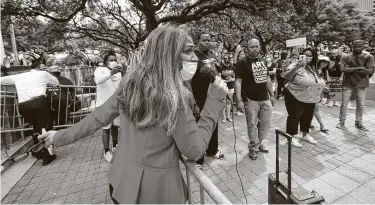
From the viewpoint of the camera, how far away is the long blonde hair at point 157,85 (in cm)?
136

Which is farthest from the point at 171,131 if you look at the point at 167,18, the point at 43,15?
the point at 43,15

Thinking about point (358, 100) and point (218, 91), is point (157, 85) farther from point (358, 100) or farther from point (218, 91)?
point (358, 100)

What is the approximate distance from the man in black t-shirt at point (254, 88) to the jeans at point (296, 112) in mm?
818

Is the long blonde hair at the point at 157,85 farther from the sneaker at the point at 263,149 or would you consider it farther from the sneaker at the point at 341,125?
the sneaker at the point at 341,125

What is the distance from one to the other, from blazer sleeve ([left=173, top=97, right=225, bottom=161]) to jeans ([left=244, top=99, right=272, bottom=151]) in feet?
10.4

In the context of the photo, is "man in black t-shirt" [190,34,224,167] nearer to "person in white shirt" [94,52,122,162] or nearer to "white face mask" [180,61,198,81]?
"person in white shirt" [94,52,122,162]

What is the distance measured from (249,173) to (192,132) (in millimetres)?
3033

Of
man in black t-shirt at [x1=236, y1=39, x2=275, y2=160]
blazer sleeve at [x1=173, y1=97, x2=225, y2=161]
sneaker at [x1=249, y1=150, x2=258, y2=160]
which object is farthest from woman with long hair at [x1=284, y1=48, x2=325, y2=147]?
blazer sleeve at [x1=173, y1=97, x2=225, y2=161]

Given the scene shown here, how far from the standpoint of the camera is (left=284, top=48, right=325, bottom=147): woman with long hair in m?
5.04

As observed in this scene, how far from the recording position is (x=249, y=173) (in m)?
4.10

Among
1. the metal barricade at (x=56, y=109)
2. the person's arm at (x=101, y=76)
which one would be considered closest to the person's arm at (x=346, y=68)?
the person's arm at (x=101, y=76)

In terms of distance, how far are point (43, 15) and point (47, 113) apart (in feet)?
30.1

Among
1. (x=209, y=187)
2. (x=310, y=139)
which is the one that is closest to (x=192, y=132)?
(x=209, y=187)

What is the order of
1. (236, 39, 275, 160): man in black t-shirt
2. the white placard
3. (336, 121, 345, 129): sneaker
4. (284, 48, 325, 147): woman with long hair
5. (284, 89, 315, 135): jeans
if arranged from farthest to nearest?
the white placard < (336, 121, 345, 129): sneaker < (284, 89, 315, 135): jeans < (284, 48, 325, 147): woman with long hair < (236, 39, 275, 160): man in black t-shirt
